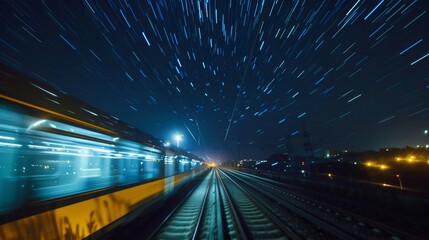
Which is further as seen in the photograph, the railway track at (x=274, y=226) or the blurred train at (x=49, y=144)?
the railway track at (x=274, y=226)

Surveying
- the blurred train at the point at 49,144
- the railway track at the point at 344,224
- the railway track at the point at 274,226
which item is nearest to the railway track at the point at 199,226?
the railway track at the point at 274,226

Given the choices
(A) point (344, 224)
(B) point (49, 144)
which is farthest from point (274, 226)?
(B) point (49, 144)

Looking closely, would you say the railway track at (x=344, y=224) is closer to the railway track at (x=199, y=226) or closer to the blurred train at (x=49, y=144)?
the railway track at (x=199, y=226)

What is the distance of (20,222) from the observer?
173 inches

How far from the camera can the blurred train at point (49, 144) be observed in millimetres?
4207

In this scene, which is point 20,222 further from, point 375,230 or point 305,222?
point 375,230

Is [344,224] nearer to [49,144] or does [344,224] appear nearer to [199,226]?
[199,226]

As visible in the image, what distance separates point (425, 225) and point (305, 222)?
4.16 m

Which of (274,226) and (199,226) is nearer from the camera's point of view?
(274,226)

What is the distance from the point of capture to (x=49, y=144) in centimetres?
517

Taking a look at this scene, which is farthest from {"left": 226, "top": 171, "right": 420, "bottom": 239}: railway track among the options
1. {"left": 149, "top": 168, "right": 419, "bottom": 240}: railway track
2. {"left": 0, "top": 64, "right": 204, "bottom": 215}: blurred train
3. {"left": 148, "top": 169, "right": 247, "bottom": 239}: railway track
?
{"left": 0, "top": 64, "right": 204, "bottom": 215}: blurred train

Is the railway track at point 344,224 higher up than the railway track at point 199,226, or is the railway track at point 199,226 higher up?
the railway track at point 199,226

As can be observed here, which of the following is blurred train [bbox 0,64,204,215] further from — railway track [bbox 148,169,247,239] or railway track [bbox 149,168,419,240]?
railway track [bbox 149,168,419,240]

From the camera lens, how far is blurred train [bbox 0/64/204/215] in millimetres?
4207
